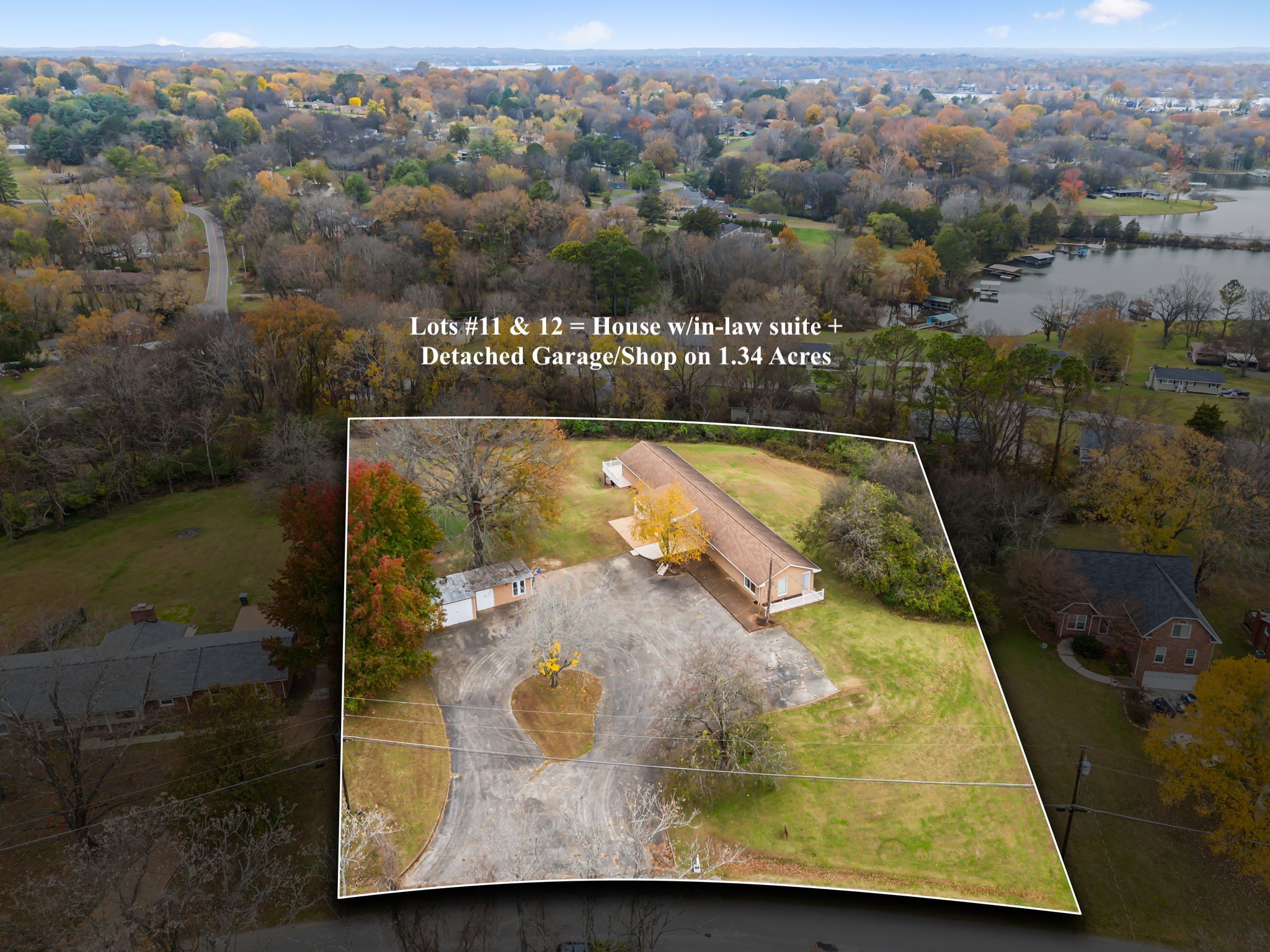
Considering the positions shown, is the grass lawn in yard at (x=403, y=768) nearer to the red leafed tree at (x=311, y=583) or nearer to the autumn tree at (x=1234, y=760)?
the red leafed tree at (x=311, y=583)

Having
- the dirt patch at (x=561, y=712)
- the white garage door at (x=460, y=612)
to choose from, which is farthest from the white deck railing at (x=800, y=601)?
the white garage door at (x=460, y=612)

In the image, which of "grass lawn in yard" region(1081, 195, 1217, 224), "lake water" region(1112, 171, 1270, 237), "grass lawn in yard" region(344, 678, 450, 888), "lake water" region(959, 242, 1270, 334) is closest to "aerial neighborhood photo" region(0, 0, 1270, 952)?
"grass lawn in yard" region(344, 678, 450, 888)

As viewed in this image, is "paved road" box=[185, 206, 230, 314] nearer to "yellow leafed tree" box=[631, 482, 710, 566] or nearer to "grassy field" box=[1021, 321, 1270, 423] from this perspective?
"yellow leafed tree" box=[631, 482, 710, 566]

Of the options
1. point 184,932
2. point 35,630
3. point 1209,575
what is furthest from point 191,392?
point 1209,575

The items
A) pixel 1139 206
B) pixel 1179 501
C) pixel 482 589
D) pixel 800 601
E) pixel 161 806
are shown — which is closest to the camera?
pixel 482 589

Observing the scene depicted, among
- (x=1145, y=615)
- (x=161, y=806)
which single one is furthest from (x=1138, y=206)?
(x=161, y=806)

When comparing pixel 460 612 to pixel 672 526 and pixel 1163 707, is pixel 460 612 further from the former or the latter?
pixel 1163 707

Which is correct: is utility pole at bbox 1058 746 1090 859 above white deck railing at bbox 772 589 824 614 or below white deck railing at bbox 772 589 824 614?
below
